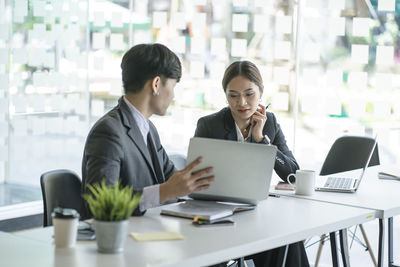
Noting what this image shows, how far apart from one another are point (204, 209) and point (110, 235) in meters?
0.66

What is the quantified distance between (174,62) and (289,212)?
798mm

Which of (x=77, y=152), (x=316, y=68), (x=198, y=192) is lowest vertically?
(x=77, y=152)

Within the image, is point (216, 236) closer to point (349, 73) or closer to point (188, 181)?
point (188, 181)

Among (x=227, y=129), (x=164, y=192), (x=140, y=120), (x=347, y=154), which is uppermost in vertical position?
(x=140, y=120)

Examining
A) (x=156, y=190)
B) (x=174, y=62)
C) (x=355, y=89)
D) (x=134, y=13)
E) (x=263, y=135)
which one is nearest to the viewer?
(x=156, y=190)

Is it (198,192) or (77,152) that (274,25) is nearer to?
(77,152)

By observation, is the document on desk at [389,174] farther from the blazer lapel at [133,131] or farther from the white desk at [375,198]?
the blazer lapel at [133,131]

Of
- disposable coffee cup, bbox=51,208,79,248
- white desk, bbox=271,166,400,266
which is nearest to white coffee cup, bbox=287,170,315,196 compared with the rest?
white desk, bbox=271,166,400,266

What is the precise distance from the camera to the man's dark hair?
2859mm

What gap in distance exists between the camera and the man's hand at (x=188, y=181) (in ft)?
8.40

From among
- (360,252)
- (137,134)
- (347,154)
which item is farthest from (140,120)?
(360,252)

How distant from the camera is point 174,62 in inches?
114

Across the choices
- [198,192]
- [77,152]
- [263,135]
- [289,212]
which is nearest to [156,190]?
[198,192]

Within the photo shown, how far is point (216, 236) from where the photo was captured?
229 centimetres
